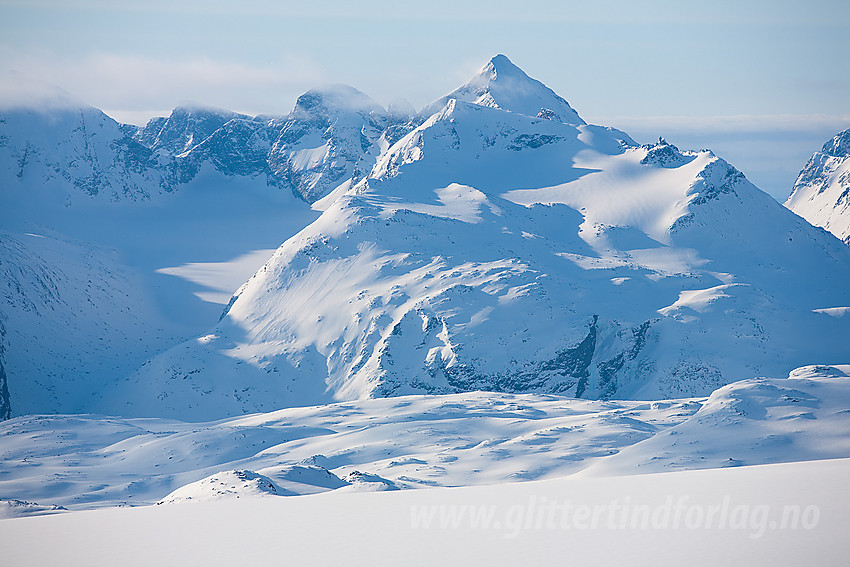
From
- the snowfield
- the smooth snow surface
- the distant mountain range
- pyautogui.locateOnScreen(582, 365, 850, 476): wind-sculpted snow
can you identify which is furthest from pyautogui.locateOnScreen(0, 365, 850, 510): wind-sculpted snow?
the smooth snow surface

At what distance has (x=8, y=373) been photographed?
166125 millimetres

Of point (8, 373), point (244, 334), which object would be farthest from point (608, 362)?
point (8, 373)

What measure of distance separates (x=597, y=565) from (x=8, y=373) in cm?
15803

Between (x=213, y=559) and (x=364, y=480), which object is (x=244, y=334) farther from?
(x=213, y=559)

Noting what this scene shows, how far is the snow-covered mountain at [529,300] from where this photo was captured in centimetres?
14075

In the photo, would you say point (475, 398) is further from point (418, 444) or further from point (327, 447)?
point (327, 447)

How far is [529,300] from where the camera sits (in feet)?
496

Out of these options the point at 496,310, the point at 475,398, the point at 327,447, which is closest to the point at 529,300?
the point at 496,310

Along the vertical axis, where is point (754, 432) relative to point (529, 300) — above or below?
below

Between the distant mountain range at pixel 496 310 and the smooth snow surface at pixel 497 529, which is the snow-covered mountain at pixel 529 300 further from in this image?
the smooth snow surface at pixel 497 529

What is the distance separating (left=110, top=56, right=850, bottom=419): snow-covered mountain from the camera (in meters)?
141

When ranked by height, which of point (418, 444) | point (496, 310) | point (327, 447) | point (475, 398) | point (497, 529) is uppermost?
point (496, 310)

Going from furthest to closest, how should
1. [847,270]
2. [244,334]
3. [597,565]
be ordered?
1. [847,270]
2. [244,334]
3. [597,565]

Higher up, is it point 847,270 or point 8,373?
point 847,270
